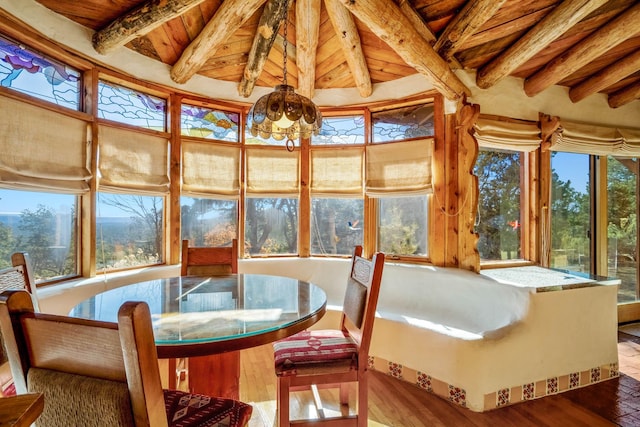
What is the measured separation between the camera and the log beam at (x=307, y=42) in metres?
2.41

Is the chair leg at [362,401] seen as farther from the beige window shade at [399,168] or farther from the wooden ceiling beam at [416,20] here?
the wooden ceiling beam at [416,20]

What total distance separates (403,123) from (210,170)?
2.00 meters

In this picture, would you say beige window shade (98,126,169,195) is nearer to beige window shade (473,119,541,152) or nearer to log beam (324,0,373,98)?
log beam (324,0,373,98)

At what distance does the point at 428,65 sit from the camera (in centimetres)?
242

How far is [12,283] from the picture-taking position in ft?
4.78

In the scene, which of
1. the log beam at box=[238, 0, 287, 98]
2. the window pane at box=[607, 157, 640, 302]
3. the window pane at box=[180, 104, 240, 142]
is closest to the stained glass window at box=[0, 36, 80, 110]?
the window pane at box=[180, 104, 240, 142]

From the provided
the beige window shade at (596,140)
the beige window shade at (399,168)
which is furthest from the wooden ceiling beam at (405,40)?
the beige window shade at (596,140)

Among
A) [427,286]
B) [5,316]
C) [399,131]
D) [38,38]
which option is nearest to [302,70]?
[399,131]

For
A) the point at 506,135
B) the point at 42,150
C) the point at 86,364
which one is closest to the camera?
the point at 86,364

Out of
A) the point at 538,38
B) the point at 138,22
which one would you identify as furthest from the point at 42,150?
the point at 538,38

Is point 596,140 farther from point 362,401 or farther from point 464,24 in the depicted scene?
point 362,401

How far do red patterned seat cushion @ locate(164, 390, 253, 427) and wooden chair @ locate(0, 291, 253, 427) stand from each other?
0.49 m

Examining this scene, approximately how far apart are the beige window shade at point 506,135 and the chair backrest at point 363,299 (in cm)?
182

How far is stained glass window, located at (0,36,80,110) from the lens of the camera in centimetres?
203
